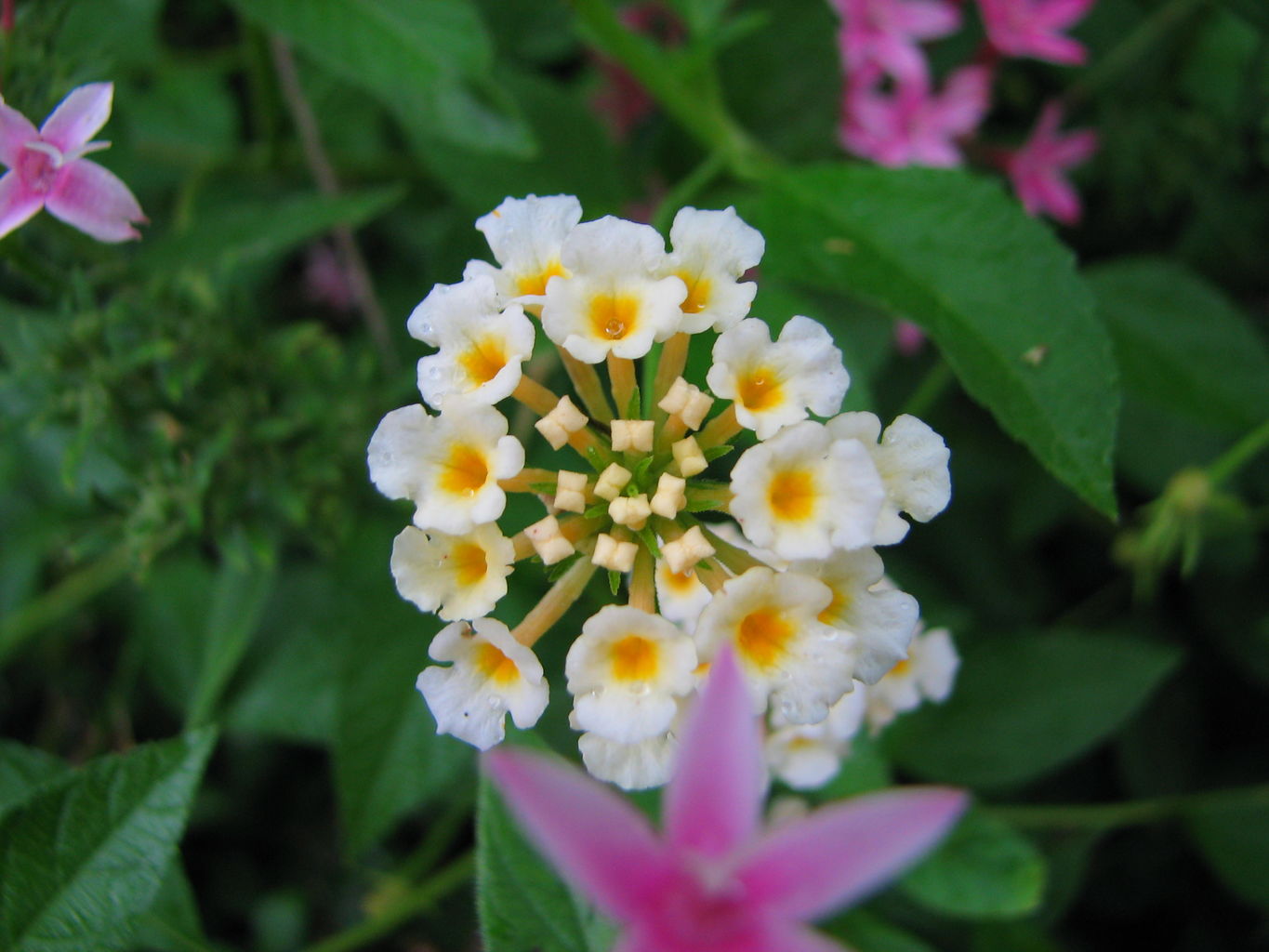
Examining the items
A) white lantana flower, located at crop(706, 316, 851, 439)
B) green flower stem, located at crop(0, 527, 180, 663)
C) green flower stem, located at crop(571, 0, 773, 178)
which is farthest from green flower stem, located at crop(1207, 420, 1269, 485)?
green flower stem, located at crop(0, 527, 180, 663)

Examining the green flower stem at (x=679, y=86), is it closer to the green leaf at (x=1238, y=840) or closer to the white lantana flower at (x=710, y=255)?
the white lantana flower at (x=710, y=255)

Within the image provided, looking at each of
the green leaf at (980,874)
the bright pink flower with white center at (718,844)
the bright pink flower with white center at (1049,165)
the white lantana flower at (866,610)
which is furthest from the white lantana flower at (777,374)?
the bright pink flower with white center at (1049,165)

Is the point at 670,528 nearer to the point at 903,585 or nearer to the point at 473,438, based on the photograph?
the point at 473,438

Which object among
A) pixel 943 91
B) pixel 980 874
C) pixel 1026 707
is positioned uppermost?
pixel 943 91

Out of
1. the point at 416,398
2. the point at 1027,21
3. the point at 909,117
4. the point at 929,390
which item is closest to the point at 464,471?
the point at 416,398

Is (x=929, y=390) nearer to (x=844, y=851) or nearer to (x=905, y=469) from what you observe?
(x=905, y=469)

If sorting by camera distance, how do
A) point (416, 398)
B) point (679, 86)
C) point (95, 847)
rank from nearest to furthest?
1. point (95, 847)
2. point (679, 86)
3. point (416, 398)
